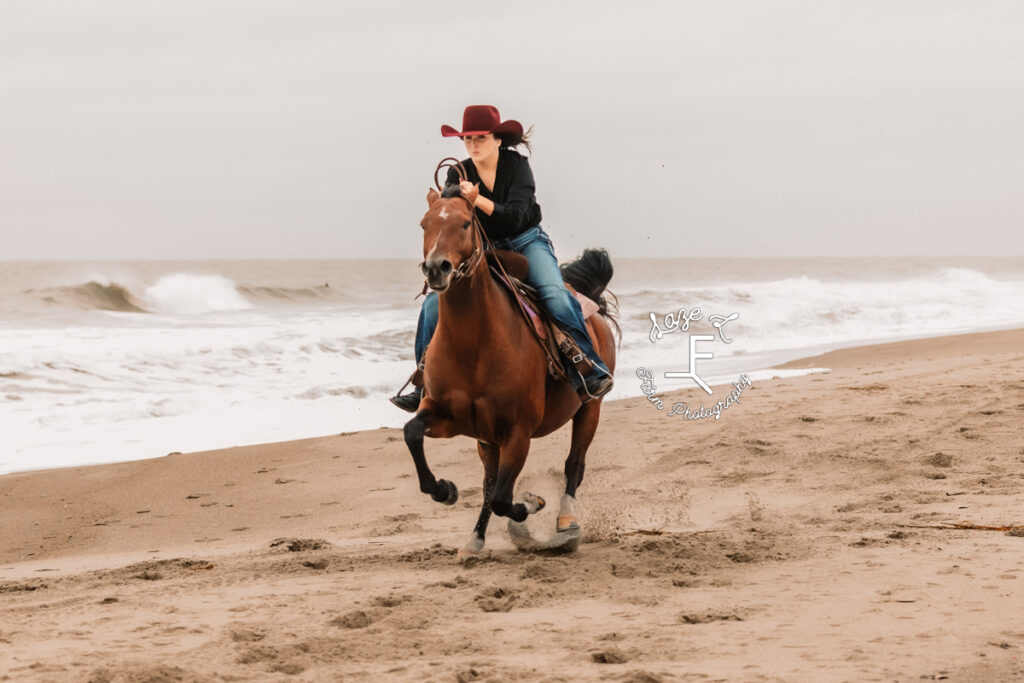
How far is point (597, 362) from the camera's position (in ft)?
21.1

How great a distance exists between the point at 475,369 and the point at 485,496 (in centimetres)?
107

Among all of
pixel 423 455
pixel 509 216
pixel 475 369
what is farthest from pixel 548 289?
pixel 423 455

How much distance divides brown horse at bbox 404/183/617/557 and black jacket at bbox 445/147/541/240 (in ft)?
1.38

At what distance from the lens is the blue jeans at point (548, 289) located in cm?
625

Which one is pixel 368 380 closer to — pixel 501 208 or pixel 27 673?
pixel 501 208

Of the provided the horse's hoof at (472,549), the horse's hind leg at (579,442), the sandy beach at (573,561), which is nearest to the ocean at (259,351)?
the sandy beach at (573,561)

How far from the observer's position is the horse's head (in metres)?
4.76

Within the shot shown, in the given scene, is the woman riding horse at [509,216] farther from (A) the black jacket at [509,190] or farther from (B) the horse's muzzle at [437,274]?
(B) the horse's muzzle at [437,274]

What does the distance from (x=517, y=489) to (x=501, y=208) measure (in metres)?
2.65

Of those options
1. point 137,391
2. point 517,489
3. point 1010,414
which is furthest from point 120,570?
point 137,391

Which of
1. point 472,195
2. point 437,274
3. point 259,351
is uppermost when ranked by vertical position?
point 472,195

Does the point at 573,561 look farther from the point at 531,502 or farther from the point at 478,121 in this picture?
the point at 478,121

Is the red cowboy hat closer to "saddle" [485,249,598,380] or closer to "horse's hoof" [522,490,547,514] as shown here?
"saddle" [485,249,598,380]

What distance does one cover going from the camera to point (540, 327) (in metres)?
6.03
